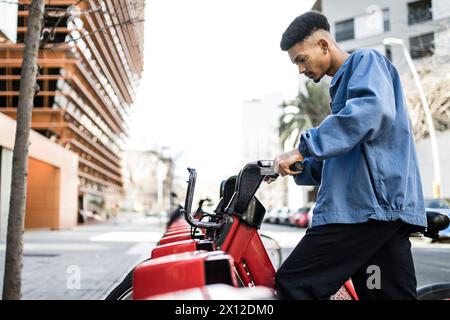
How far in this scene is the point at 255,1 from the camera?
2.03 metres

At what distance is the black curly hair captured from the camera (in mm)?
1377

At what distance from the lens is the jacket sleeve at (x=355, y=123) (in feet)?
3.93

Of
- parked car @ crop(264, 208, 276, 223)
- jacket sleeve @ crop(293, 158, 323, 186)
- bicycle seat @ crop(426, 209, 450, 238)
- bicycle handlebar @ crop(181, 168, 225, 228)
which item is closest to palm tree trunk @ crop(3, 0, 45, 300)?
parked car @ crop(264, 208, 276, 223)

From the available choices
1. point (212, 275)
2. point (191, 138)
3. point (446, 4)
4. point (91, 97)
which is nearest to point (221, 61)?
point (191, 138)

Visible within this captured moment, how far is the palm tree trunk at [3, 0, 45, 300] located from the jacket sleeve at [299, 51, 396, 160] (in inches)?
99.2

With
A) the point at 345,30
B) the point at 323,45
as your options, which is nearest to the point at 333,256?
the point at 323,45

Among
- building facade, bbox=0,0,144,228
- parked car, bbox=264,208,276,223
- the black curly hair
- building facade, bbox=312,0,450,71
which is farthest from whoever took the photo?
building facade, bbox=0,0,144,228

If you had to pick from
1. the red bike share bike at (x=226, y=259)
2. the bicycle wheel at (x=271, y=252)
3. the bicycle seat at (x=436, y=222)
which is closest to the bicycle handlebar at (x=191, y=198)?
the red bike share bike at (x=226, y=259)

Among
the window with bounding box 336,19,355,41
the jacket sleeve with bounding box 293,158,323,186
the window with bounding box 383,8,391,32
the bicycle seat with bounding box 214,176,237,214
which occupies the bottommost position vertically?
the bicycle seat with bounding box 214,176,237,214

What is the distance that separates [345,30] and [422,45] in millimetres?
759

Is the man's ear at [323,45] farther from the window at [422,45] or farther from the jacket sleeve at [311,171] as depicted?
the window at [422,45]

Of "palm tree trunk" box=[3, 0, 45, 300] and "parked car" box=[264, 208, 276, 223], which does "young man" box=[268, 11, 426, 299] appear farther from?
"palm tree trunk" box=[3, 0, 45, 300]

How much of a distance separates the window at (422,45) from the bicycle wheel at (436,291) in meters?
1.29
